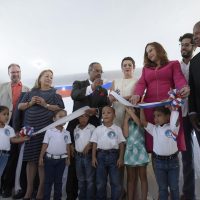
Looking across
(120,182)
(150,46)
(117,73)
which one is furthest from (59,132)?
(117,73)

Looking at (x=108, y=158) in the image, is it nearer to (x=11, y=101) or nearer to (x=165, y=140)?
(x=165, y=140)

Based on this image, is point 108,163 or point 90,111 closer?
point 108,163

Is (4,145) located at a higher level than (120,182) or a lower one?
higher

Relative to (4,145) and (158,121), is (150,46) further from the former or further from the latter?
(4,145)

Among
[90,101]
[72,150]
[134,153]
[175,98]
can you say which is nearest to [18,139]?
[72,150]

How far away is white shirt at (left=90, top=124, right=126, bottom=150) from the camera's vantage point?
2732 millimetres

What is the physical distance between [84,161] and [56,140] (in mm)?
328

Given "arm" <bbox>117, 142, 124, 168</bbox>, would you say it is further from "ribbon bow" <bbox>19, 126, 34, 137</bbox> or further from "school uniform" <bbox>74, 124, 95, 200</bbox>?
"ribbon bow" <bbox>19, 126, 34, 137</bbox>

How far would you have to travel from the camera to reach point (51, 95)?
3.14 m

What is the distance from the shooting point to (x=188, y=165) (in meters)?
2.71

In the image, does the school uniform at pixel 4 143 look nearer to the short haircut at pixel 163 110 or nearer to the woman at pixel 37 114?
the woman at pixel 37 114

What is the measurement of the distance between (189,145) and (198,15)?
214 centimetres

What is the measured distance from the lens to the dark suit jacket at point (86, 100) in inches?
116

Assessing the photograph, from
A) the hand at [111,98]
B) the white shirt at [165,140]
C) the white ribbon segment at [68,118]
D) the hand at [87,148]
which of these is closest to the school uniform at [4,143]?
the white ribbon segment at [68,118]
